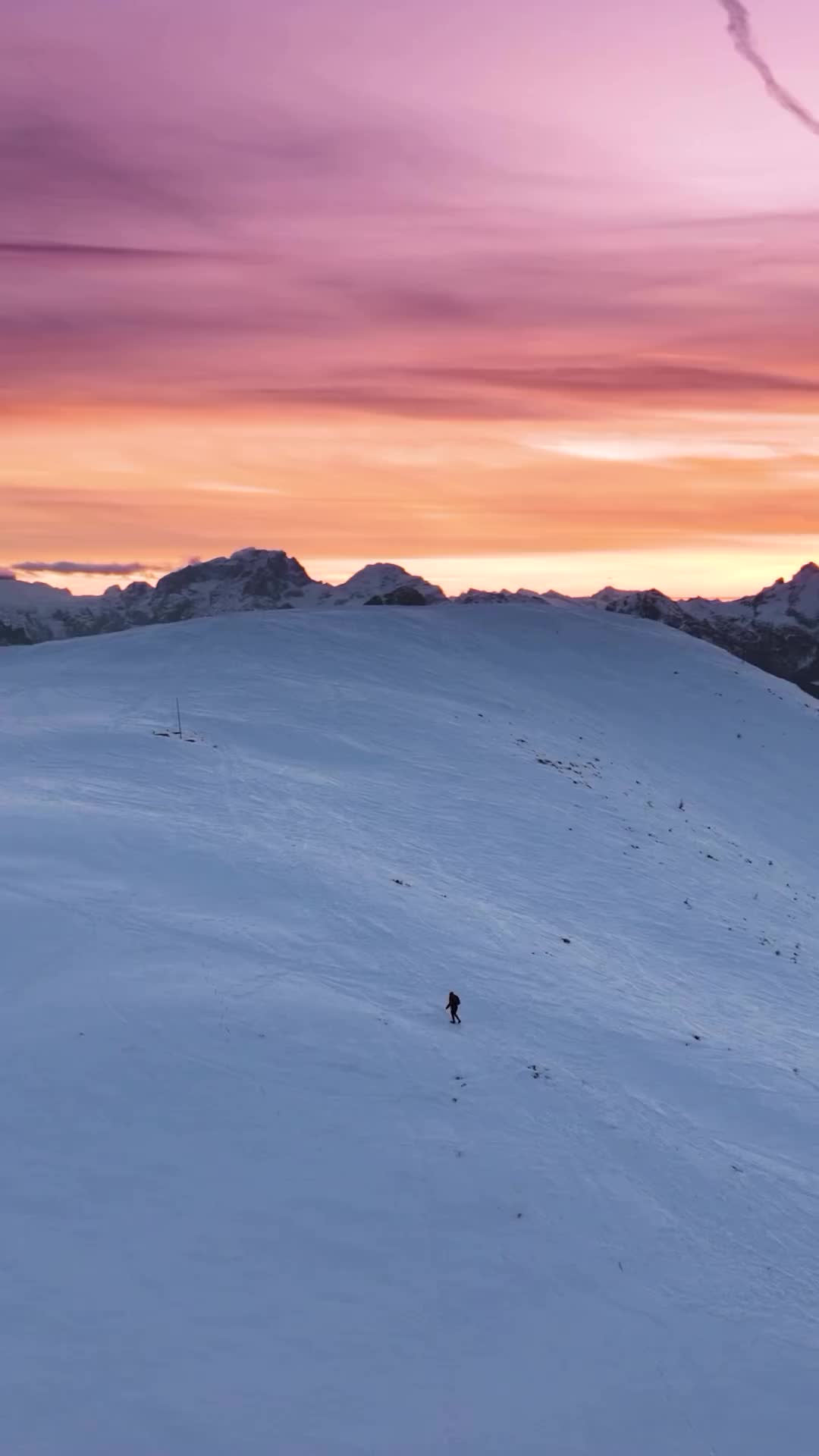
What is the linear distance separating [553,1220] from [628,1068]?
4698 millimetres

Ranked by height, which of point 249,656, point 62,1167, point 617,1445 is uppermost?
point 249,656

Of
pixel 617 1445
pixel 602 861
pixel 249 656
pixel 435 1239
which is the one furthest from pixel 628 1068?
pixel 249 656

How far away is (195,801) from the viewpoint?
2761 centimetres

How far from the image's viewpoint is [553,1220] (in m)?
13.7

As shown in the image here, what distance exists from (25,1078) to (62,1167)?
1824mm

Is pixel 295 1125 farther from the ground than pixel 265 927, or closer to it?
closer to it

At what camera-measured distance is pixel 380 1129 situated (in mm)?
14781

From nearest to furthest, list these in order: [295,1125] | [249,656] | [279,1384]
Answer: [279,1384] < [295,1125] < [249,656]

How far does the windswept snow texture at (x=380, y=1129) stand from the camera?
11.1 meters

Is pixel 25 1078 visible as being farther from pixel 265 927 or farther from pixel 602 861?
pixel 602 861

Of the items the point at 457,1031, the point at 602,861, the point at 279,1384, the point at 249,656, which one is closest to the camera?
the point at 279,1384

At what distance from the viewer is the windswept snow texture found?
36.6 feet

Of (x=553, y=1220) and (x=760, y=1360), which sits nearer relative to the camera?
(x=760, y=1360)

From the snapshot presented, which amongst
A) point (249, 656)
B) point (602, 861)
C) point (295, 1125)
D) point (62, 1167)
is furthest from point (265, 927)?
point (249, 656)
